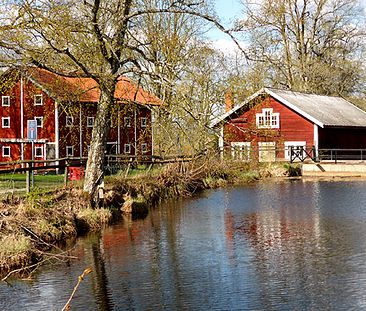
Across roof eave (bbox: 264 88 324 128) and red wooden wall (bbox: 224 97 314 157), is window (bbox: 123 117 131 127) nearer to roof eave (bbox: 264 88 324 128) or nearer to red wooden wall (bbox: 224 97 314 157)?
red wooden wall (bbox: 224 97 314 157)

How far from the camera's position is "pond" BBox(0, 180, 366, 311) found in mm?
A: 11586

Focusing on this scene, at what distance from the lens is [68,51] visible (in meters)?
17.9

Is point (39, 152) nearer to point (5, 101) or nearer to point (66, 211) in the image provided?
point (5, 101)

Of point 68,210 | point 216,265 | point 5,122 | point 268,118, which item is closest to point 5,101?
point 5,122

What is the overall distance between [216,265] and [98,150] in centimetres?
850

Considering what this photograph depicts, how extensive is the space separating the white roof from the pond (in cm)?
2000

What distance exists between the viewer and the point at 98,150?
21.6m

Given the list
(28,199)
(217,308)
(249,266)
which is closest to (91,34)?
(28,199)

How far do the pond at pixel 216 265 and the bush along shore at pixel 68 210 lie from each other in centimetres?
58

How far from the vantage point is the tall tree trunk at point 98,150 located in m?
21.0

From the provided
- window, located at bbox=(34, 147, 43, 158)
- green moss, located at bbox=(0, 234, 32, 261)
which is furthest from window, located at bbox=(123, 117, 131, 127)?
window, located at bbox=(34, 147, 43, 158)

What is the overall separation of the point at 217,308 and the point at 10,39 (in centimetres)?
Result: 959

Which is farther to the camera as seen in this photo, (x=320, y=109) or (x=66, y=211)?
(x=320, y=109)

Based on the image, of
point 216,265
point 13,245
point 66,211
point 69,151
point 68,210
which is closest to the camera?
point 216,265
